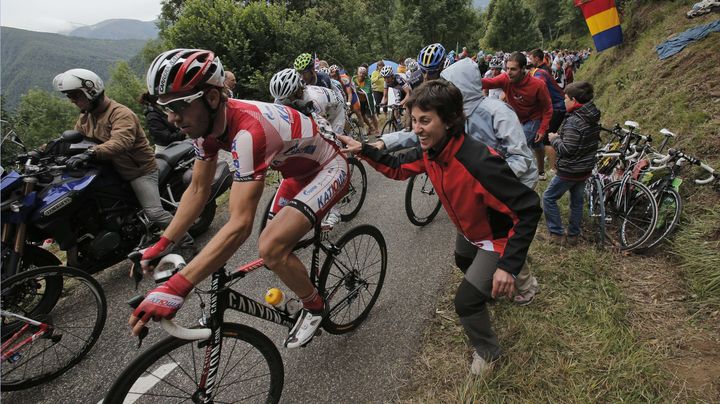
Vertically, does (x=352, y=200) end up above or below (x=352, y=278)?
below

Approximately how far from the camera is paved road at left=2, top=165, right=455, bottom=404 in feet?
8.87

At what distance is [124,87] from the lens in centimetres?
5256

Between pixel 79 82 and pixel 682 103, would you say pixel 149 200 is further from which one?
pixel 682 103

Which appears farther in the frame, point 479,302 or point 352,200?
point 352,200

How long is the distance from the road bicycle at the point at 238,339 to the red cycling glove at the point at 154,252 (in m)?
0.08

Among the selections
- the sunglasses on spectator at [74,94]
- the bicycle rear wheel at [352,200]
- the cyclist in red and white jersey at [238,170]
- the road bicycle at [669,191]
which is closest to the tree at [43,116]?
the sunglasses on spectator at [74,94]

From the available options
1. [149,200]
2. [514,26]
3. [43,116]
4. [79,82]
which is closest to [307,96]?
[149,200]

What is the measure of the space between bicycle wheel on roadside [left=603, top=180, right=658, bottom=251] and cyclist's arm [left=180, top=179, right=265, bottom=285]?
417 cm

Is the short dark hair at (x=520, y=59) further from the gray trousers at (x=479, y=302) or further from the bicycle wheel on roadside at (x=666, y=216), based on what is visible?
the gray trousers at (x=479, y=302)

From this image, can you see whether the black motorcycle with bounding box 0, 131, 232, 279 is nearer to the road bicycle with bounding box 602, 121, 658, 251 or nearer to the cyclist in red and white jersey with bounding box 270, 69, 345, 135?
the cyclist in red and white jersey with bounding box 270, 69, 345, 135

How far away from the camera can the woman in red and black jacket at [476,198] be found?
2049 millimetres

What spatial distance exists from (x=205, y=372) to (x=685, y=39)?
10644 mm

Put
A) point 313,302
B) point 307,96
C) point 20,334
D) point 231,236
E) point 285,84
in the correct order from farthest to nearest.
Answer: point 307,96 < point 285,84 < point 20,334 < point 313,302 < point 231,236

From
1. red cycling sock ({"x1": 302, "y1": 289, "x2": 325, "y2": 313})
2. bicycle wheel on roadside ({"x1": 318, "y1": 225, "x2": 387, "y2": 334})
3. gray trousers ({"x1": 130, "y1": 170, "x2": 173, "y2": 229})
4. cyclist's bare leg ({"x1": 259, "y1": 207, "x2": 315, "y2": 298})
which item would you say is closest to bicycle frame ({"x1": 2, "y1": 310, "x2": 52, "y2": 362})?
gray trousers ({"x1": 130, "y1": 170, "x2": 173, "y2": 229})
